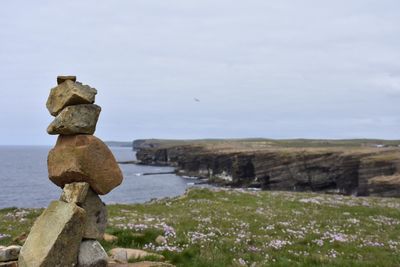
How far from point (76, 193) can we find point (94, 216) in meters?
0.89

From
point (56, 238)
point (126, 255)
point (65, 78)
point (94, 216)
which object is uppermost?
point (65, 78)

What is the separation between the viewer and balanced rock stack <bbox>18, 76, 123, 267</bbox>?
1161 centimetres

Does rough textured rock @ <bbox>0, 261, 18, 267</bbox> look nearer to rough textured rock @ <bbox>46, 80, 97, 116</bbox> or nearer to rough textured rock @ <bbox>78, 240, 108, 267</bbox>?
rough textured rock @ <bbox>78, 240, 108, 267</bbox>

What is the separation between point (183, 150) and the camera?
198 meters

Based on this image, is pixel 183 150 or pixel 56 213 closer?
pixel 56 213

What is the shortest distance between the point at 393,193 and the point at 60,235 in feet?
203

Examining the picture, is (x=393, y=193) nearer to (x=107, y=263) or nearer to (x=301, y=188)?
(x=301, y=188)

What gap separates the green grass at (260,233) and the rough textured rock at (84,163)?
12.7 ft

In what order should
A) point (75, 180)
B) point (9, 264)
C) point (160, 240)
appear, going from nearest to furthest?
point (9, 264) < point (75, 180) < point (160, 240)

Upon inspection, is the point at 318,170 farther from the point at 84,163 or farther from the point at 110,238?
the point at 84,163

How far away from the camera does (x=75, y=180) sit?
12758 mm

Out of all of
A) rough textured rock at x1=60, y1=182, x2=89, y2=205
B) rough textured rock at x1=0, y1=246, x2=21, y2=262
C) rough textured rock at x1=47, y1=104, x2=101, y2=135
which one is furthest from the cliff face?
rough textured rock at x1=0, y1=246, x2=21, y2=262

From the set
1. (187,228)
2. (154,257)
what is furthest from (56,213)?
(187,228)

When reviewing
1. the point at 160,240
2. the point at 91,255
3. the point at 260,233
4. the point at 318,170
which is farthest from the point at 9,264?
the point at 318,170
